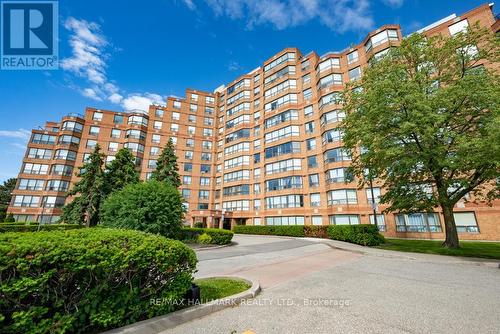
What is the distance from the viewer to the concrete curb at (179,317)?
12.7 ft

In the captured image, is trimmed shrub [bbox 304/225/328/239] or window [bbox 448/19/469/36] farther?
trimmed shrub [bbox 304/225/328/239]

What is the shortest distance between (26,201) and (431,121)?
182ft

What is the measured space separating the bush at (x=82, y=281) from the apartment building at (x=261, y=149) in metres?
27.5

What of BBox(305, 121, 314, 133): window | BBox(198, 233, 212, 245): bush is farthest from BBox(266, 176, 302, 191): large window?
BBox(198, 233, 212, 245): bush

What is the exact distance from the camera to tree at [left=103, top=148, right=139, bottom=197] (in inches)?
1069

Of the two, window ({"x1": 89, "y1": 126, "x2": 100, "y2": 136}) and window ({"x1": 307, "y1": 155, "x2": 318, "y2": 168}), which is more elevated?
window ({"x1": 89, "y1": 126, "x2": 100, "y2": 136})

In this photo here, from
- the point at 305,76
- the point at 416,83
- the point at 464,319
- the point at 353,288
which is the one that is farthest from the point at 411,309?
the point at 305,76

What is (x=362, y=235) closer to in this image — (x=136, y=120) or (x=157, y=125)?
(x=157, y=125)

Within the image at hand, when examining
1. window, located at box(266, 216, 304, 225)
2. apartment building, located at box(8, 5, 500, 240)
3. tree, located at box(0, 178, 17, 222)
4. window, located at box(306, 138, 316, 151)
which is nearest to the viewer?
apartment building, located at box(8, 5, 500, 240)


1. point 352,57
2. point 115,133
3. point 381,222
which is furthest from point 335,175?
point 115,133

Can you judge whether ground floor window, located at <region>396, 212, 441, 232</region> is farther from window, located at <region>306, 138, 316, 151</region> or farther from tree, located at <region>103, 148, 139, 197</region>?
tree, located at <region>103, 148, 139, 197</region>

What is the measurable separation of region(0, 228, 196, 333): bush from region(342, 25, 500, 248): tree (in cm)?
1324

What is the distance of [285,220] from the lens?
34.0 m

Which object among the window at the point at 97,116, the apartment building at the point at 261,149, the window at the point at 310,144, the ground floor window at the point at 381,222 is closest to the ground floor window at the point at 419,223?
the apartment building at the point at 261,149
